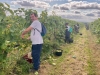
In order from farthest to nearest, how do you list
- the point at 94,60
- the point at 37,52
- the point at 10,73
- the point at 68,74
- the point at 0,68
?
the point at 94,60
the point at 68,74
the point at 37,52
the point at 10,73
the point at 0,68

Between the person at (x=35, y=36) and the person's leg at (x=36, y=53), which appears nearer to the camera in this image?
the person at (x=35, y=36)

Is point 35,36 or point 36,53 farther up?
point 35,36

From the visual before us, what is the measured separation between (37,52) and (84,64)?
126 inches

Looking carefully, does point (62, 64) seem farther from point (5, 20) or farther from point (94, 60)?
point (5, 20)

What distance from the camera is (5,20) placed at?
686cm

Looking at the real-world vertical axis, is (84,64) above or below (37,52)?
below

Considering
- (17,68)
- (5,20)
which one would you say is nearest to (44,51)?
(17,68)

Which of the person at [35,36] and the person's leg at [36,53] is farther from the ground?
the person at [35,36]

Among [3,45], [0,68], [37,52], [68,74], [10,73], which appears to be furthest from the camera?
[68,74]

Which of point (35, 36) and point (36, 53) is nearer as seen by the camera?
point (35, 36)

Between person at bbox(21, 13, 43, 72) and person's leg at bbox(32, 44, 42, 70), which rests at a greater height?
person at bbox(21, 13, 43, 72)

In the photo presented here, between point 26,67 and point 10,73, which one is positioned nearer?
point 10,73

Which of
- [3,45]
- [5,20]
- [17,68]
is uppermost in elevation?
[5,20]

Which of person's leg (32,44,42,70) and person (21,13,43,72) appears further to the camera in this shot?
person's leg (32,44,42,70)
